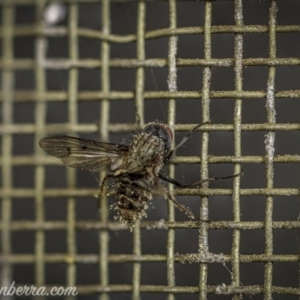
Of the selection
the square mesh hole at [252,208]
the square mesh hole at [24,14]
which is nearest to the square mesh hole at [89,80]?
the square mesh hole at [24,14]

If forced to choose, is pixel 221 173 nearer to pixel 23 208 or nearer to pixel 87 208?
pixel 87 208

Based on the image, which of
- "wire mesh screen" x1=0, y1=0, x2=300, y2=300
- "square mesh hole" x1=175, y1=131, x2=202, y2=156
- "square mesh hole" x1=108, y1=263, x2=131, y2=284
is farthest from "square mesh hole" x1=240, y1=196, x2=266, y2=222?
"square mesh hole" x1=108, y1=263, x2=131, y2=284

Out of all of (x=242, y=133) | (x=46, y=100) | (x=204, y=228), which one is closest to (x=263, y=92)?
(x=242, y=133)

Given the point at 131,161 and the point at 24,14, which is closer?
the point at 131,161

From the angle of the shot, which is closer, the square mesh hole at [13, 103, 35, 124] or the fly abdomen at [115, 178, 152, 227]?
the fly abdomen at [115, 178, 152, 227]

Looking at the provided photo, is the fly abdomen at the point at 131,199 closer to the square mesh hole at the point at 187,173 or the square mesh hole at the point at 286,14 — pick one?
the square mesh hole at the point at 187,173

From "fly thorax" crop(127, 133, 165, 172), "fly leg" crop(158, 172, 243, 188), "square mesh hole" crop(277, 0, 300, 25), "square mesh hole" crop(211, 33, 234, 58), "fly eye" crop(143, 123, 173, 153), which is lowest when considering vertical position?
"fly leg" crop(158, 172, 243, 188)

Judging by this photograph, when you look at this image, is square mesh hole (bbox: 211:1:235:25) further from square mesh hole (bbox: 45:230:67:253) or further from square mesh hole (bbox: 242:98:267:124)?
square mesh hole (bbox: 45:230:67:253)

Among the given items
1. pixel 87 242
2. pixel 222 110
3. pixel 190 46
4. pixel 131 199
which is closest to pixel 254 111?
pixel 222 110
